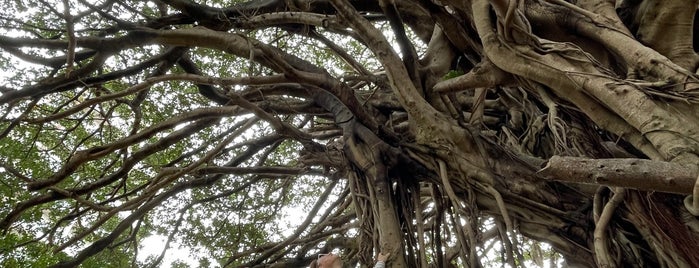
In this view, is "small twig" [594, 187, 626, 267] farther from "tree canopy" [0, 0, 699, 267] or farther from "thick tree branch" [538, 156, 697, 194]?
"thick tree branch" [538, 156, 697, 194]

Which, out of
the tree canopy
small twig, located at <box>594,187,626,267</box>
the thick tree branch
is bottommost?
the thick tree branch

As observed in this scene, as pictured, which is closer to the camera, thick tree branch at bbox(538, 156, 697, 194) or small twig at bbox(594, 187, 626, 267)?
thick tree branch at bbox(538, 156, 697, 194)

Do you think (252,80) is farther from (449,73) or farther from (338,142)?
(449,73)

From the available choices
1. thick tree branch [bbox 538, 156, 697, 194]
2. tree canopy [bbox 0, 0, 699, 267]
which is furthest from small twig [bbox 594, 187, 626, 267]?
thick tree branch [bbox 538, 156, 697, 194]

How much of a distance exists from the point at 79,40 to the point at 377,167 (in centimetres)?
165

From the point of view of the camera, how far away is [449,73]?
2865 mm

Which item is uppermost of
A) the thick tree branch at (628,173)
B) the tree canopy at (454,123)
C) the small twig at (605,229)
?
the tree canopy at (454,123)

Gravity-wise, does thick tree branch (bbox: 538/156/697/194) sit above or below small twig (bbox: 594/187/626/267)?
below

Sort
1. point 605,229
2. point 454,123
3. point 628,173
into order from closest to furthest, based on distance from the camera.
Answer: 1. point 628,173
2. point 605,229
3. point 454,123

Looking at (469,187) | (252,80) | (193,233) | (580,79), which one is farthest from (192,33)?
(193,233)

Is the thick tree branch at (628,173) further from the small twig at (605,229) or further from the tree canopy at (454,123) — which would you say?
the small twig at (605,229)

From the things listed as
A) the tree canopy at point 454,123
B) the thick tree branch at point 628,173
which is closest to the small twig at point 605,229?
the tree canopy at point 454,123

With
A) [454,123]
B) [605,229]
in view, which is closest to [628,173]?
[605,229]

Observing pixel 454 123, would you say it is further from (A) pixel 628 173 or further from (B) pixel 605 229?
(A) pixel 628 173
